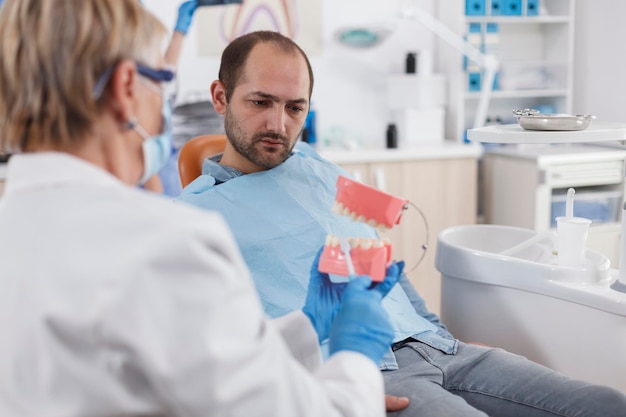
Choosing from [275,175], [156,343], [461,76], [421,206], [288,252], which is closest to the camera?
[156,343]

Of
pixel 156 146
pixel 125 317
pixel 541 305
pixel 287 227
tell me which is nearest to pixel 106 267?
pixel 125 317

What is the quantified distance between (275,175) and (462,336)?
677mm

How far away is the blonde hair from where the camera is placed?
2.82ft

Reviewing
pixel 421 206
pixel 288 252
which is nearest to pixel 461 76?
pixel 421 206

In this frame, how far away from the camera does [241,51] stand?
1.81 m

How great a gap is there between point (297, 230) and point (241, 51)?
1.62 feet

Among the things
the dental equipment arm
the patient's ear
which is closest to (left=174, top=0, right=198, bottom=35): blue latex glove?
the dental equipment arm

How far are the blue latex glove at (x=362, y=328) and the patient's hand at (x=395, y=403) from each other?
0.34 metres

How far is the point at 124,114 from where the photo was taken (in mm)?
921

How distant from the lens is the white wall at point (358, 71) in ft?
11.6

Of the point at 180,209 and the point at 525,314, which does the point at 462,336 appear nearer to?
the point at 525,314

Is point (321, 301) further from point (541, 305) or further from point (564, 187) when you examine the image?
point (564, 187)

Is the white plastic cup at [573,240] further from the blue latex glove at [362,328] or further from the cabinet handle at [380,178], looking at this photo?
the cabinet handle at [380,178]

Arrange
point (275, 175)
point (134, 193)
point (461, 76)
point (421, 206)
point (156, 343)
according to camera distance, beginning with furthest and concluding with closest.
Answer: point (461, 76), point (421, 206), point (275, 175), point (134, 193), point (156, 343)
